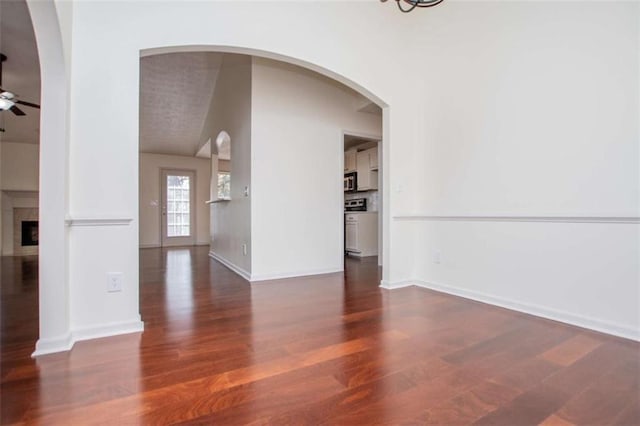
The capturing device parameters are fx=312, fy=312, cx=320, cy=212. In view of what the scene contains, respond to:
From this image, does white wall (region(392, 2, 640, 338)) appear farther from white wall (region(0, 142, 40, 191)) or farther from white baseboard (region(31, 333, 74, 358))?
white wall (region(0, 142, 40, 191))

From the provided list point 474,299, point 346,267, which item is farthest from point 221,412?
point 346,267

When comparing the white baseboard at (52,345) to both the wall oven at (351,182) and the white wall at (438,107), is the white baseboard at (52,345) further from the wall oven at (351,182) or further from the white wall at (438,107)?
the wall oven at (351,182)

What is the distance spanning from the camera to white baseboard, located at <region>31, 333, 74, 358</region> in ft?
5.64

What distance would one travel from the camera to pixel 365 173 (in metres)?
5.89

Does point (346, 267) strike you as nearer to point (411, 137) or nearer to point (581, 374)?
point (411, 137)

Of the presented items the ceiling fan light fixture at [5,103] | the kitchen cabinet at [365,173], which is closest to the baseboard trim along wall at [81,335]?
the ceiling fan light fixture at [5,103]

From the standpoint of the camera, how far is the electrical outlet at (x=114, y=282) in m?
2.00

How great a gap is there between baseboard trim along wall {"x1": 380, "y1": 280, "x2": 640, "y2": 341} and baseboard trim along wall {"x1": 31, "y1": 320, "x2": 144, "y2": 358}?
89.2 inches

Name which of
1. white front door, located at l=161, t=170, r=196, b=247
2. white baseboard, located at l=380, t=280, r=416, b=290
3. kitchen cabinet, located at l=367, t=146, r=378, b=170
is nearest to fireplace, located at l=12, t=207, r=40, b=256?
white front door, located at l=161, t=170, r=196, b=247

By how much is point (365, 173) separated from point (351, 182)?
49 centimetres

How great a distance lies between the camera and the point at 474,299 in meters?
2.80

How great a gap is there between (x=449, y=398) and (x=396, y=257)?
202 cm

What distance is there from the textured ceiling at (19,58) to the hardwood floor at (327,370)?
2.41 meters

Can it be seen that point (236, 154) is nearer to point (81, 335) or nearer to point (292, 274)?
point (292, 274)
